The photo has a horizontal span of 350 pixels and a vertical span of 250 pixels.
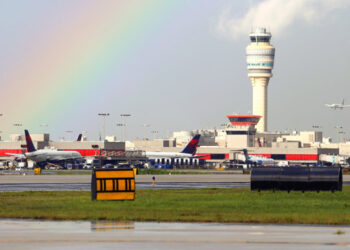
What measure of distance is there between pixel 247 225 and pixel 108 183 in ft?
68.5

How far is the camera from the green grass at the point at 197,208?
45.8 m

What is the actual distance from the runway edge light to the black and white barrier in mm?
17845

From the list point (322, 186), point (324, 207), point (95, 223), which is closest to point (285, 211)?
point (324, 207)

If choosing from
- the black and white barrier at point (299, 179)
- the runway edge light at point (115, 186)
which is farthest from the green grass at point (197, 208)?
the black and white barrier at point (299, 179)

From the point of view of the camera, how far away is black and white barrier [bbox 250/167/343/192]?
7325cm

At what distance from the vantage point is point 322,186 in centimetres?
7381

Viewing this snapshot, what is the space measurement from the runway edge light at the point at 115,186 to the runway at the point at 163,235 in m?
16.4

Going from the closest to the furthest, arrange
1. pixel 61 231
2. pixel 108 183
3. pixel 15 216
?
pixel 61 231, pixel 15 216, pixel 108 183

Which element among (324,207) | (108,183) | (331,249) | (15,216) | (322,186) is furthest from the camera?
(322,186)

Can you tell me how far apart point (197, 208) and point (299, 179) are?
72.1 feet

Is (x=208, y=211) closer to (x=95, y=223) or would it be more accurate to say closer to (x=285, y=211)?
(x=285, y=211)

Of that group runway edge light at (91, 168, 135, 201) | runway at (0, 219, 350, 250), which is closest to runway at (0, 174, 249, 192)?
runway edge light at (91, 168, 135, 201)

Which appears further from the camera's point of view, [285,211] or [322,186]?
[322,186]

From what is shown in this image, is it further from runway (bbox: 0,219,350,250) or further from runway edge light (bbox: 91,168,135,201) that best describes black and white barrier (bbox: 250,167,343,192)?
runway (bbox: 0,219,350,250)
